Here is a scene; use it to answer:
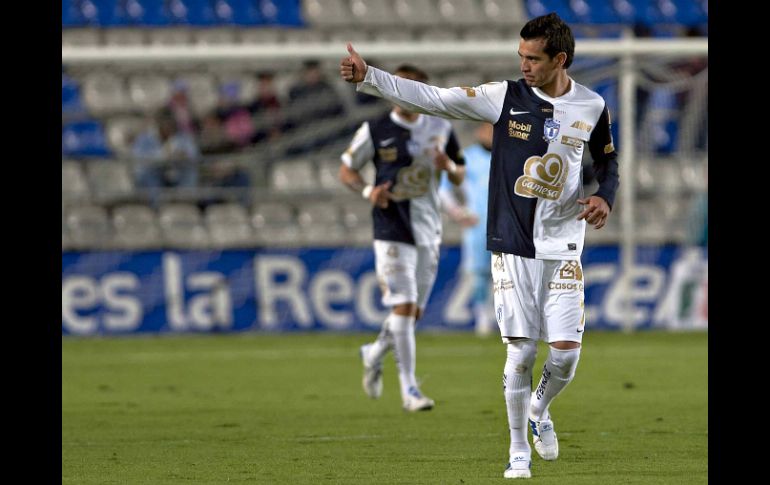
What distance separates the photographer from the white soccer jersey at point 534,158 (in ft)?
21.8

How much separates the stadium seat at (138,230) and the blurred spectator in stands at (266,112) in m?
1.68

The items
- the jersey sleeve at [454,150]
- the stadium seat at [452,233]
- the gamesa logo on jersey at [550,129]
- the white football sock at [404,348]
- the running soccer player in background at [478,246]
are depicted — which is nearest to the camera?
the gamesa logo on jersey at [550,129]

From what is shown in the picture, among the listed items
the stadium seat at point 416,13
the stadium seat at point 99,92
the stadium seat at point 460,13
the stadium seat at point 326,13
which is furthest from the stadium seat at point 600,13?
the stadium seat at point 99,92

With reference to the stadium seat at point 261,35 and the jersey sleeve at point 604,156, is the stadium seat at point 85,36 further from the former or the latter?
the jersey sleeve at point 604,156

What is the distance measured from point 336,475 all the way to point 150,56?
1001 cm

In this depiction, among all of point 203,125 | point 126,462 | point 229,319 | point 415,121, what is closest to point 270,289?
point 229,319

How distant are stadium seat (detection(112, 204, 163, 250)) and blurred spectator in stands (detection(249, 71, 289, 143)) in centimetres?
168

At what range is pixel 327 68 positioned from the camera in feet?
56.6

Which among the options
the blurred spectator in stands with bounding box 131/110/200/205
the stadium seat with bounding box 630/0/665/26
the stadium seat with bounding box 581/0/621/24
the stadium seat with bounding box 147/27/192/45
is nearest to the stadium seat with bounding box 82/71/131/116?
the blurred spectator in stands with bounding box 131/110/200/205

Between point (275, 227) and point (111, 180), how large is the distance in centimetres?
212

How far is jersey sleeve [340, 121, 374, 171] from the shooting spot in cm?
995

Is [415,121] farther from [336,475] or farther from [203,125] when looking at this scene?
[203,125]

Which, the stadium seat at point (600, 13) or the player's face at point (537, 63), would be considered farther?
the stadium seat at point (600, 13)

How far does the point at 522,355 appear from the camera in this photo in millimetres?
6676
